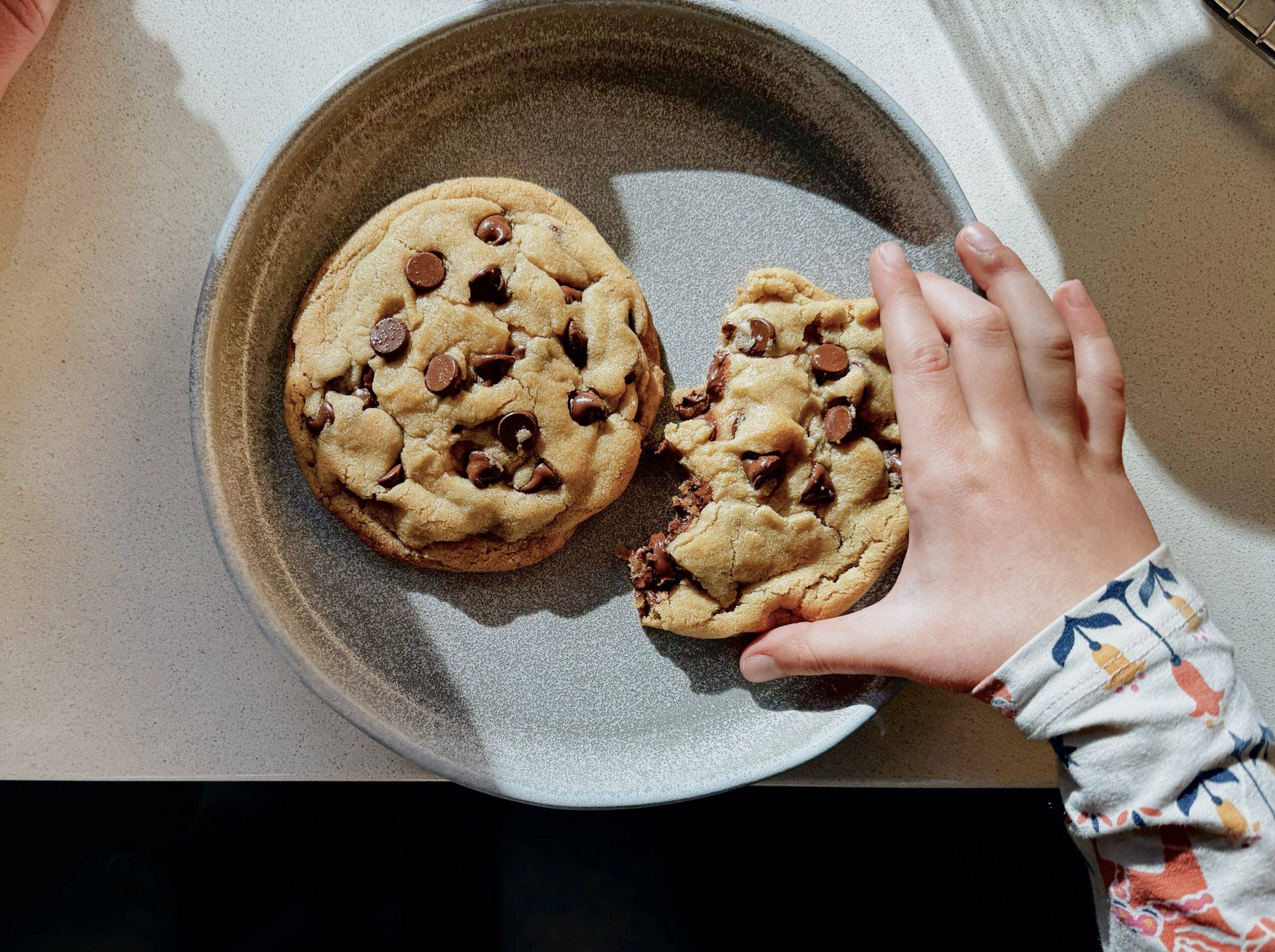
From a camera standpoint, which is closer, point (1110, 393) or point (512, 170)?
point (1110, 393)

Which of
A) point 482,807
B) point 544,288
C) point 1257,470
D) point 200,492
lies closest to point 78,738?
point 200,492

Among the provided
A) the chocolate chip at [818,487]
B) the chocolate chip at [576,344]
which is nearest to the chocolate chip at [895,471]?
the chocolate chip at [818,487]

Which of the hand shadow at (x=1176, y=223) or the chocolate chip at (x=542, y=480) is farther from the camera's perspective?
the hand shadow at (x=1176, y=223)

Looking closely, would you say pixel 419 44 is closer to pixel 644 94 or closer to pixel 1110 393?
pixel 644 94

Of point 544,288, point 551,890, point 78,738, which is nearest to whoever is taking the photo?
point 544,288

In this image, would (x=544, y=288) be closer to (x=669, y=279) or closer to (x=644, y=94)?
(x=669, y=279)

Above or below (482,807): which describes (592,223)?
above

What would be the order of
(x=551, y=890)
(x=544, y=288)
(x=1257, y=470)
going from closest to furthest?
(x=544, y=288), (x=1257, y=470), (x=551, y=890)

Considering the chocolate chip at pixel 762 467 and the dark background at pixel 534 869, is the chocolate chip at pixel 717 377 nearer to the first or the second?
the chocolate chip at pixel 762 467

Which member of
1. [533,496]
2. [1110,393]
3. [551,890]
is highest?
[1110,393]
